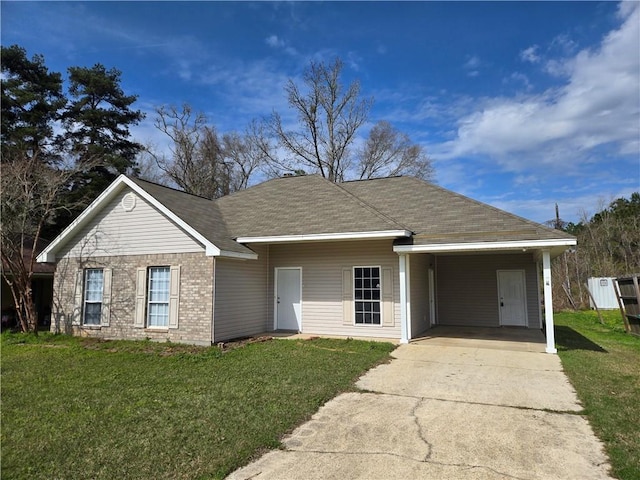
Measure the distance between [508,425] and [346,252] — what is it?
7836 millimetres

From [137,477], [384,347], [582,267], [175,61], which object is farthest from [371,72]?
[582,267]

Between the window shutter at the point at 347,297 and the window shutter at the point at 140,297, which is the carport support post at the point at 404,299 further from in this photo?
the window shutter at the point at 140,297

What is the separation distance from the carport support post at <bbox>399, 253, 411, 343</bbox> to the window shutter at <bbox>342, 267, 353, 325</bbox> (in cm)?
163

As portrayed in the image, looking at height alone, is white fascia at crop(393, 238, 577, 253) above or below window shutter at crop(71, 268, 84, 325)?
above

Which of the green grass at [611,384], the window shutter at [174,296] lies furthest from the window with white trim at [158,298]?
the green grass at [611,384]

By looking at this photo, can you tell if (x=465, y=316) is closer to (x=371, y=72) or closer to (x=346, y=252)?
(x=346, y=252)

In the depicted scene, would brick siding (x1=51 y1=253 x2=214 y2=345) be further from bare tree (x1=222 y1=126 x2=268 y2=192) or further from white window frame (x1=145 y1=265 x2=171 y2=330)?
bare tree (x1=222 y1=126 x2=268 y2=192)

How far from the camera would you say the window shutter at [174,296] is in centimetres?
1104

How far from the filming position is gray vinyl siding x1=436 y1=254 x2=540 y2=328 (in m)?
14.8

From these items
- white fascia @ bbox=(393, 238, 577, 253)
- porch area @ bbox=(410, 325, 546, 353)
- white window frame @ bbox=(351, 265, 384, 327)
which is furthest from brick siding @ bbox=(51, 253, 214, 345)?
porch area @ bbox=(410, 325, 546, 353)

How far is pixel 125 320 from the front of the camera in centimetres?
1172

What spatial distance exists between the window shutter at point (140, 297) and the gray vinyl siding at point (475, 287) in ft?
34.1

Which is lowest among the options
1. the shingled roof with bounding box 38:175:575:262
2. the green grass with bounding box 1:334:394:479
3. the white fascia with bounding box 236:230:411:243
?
the green grass with bounding box 1:334:394:479

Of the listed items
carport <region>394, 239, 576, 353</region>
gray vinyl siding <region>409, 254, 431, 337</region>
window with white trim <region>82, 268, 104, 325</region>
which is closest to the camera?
window with white trim <region>82, 268, 104, 325</region>
